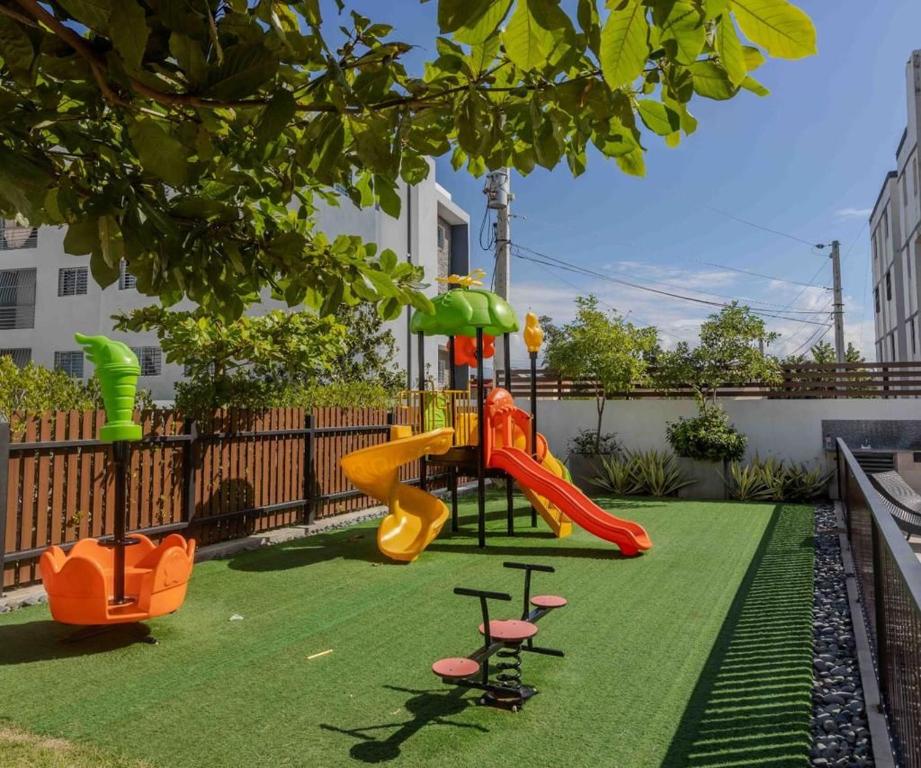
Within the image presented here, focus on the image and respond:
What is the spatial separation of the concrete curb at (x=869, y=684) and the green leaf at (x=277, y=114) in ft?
12.2

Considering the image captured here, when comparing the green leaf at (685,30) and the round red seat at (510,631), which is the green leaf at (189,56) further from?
the round red seat at (510,631)

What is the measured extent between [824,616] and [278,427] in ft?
22.8

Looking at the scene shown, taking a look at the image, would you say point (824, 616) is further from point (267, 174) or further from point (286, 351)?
point (286, 351)

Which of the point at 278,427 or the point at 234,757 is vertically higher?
the point at 278,427

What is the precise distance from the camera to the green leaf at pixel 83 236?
5.41ft

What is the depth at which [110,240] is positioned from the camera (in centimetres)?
168

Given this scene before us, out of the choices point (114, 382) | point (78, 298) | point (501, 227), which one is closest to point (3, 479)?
point (114, 382)

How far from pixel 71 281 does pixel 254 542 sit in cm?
1970

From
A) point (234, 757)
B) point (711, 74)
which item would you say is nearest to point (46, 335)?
point (234, 757)

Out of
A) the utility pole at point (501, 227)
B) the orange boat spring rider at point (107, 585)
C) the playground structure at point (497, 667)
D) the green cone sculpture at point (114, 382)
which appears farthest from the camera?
the utility pole at point (501, 227)

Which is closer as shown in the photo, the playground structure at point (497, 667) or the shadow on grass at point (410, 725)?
the shadow on grass at point (410, 725)

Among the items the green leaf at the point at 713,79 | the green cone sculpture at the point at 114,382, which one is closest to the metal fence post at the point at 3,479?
the green cone sculpture at the point at 114,382

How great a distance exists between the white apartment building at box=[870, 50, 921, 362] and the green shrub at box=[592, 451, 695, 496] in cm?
1484

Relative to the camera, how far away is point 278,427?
958cm
